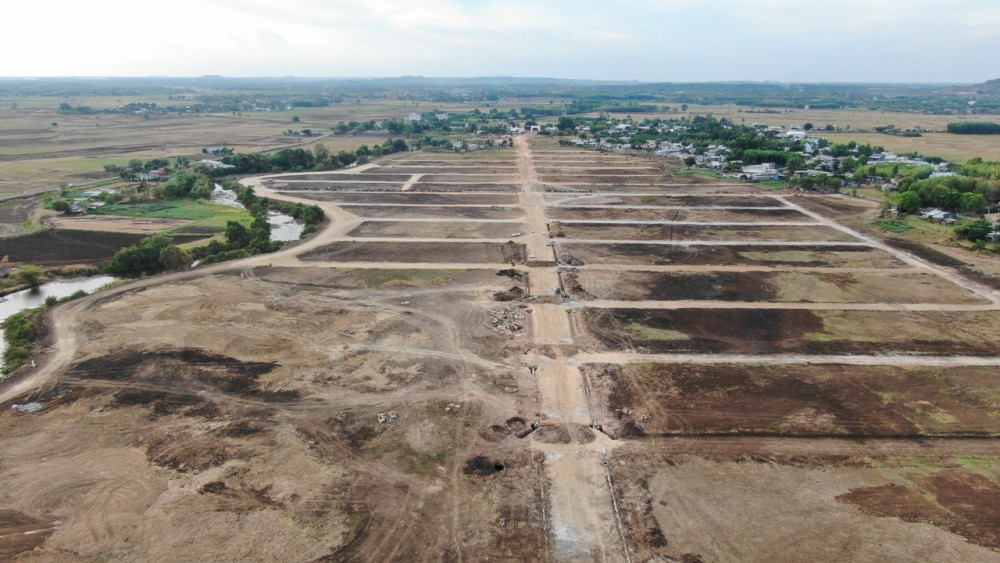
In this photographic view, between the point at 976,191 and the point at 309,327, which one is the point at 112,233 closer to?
the point at 309,327

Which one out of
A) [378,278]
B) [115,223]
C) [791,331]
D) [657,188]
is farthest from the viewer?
[657,188]

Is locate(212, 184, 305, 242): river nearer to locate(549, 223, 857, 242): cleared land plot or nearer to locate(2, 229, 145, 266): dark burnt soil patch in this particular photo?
locate(2, 229, 145, 266): dark burnt soil patch

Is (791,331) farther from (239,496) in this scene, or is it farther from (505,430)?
(239,496)

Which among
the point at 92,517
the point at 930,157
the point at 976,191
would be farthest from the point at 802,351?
the point at 930,157

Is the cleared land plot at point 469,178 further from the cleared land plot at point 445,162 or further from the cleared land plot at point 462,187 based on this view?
the cleared land plot at point 445,162

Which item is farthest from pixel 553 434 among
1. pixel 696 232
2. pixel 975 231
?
pixel 975 231

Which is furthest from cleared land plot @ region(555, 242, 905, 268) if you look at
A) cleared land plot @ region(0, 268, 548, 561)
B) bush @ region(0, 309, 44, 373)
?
bush @ region(0, 309, 44, 373)
